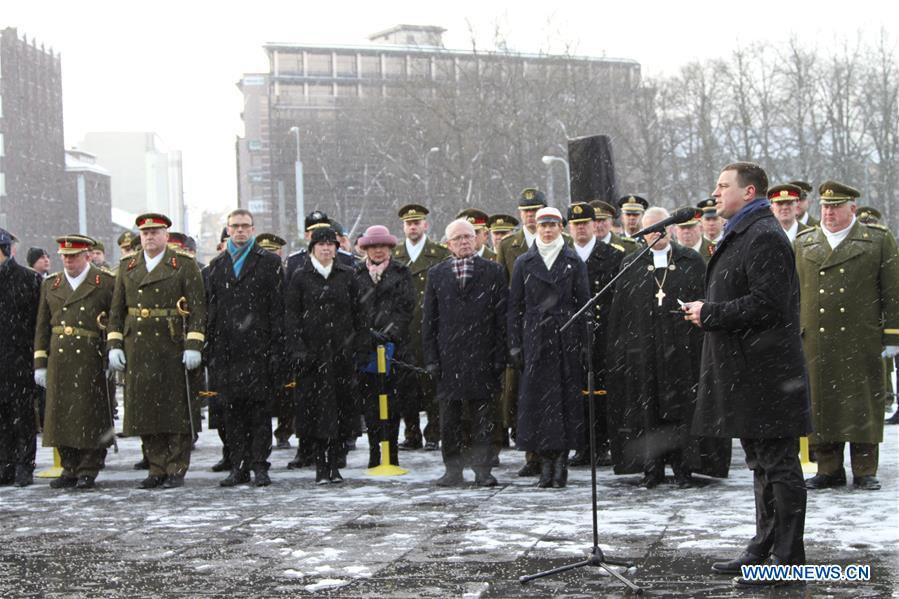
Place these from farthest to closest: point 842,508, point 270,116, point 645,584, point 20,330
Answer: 1. point 270,116
2. point 20,330
3. point 842,508
4. point 645,584

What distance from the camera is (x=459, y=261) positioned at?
36.7 feet

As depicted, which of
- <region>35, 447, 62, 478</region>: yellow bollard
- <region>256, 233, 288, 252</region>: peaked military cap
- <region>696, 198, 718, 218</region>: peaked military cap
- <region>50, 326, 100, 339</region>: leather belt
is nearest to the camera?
<region>50, 326, 100, 339</region>: leather belt

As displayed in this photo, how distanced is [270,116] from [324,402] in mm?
90670

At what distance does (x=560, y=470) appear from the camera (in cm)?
1066

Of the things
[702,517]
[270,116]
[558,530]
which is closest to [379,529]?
[558,530]

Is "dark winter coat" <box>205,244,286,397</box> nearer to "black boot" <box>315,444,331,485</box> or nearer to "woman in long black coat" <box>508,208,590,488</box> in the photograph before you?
"black boot" <box>315,444,331,485</box>

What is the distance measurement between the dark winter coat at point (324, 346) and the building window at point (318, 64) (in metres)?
98.7

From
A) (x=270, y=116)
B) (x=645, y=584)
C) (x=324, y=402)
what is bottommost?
(x=645, y=584)

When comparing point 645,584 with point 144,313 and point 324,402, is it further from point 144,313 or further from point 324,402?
point 144,313

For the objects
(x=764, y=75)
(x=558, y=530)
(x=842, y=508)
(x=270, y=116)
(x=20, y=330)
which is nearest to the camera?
(x=558, y=530)

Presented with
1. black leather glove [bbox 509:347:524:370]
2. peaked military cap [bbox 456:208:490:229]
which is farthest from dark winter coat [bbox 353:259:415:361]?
peaked military cap [bbox 456:208:490:229]

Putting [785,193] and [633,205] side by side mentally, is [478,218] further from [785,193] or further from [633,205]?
[785,193]

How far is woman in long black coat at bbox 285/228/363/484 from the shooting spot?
11.3m

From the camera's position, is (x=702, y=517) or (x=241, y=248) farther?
(x=241, y=248)
